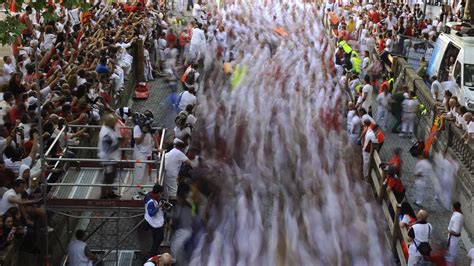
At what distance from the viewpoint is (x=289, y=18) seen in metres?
29.6

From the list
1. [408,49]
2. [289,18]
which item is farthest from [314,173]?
[289,18]

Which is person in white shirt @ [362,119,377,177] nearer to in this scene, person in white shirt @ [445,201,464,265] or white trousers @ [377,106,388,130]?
person in white shirt @ [445,201,464,265]

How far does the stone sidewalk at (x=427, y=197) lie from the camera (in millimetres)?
13555

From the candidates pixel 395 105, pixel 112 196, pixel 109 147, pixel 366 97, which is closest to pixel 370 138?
pixel 366 97

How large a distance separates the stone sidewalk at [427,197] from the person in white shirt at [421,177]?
0.21 m

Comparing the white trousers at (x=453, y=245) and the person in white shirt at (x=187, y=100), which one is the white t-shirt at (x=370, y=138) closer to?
the white trousers at (x=453, y=245)

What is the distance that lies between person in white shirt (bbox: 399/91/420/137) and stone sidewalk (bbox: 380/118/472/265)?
10.6 inches

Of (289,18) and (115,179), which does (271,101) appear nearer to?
(115,179)

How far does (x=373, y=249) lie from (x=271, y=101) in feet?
24.0

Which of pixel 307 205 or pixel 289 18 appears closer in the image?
pixel 307 205

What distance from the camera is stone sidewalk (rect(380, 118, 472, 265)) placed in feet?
44.5

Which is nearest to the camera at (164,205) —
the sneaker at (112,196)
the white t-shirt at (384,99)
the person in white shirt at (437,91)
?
the sneaker at (112,196)

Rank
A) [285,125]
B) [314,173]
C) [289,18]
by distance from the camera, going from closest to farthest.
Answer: [314,173]
[285,125]
[289,18]

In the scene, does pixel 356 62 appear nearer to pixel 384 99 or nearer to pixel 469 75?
pixel 384 99
